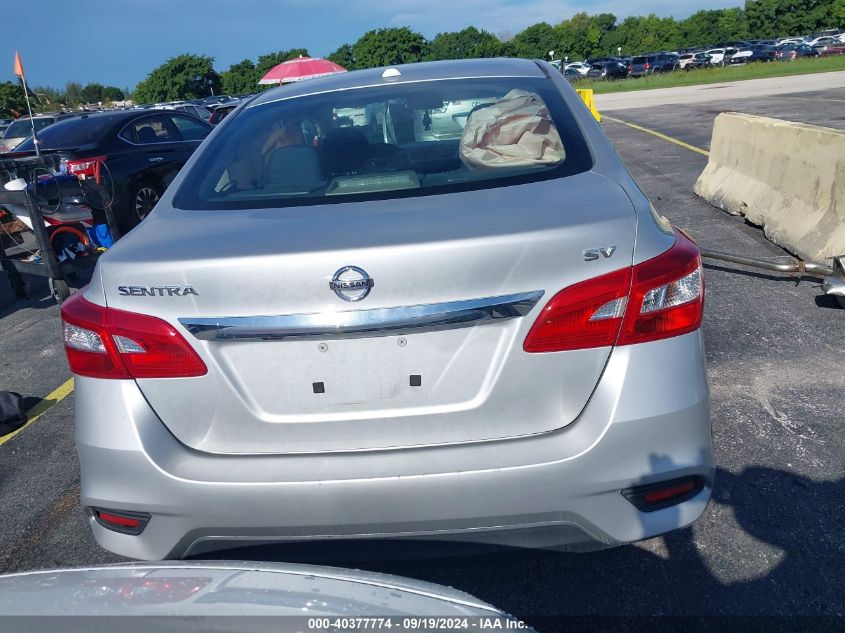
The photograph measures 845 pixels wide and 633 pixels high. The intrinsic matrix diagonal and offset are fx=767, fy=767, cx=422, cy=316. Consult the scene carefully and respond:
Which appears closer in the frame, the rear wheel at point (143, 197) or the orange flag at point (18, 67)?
the orange flag at point (18, 67)

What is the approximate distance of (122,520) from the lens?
220 centimetres

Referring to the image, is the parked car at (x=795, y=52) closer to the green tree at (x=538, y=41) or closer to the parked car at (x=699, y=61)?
the parked car at (x=699, y=61)

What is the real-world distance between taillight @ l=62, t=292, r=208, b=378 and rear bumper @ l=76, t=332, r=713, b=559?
6 cm

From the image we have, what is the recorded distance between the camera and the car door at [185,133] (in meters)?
10.1

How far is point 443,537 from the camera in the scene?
2078mm

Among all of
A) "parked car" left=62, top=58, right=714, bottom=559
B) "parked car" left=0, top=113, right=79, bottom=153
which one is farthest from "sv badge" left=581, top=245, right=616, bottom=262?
"parked car" left=0, top=113, right=79, bottom=153

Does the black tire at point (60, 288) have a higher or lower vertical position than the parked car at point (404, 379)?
lower

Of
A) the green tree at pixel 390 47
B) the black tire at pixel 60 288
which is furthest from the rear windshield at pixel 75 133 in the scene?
the green tree at pixel 390 47

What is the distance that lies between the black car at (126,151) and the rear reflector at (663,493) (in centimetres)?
776

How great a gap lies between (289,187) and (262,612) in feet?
5.20

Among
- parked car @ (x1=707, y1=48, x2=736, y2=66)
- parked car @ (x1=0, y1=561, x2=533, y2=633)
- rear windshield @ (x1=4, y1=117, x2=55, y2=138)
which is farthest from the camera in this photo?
parked car @ (x1=707, y1=48, x2=736, y2=66)

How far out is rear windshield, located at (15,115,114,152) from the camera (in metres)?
9.30

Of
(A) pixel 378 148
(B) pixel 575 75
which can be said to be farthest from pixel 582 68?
(A) pixel 378 148

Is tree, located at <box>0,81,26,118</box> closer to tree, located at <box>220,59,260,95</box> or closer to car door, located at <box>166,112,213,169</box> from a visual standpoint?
tree, located at <box>220,59,260,95</box>
